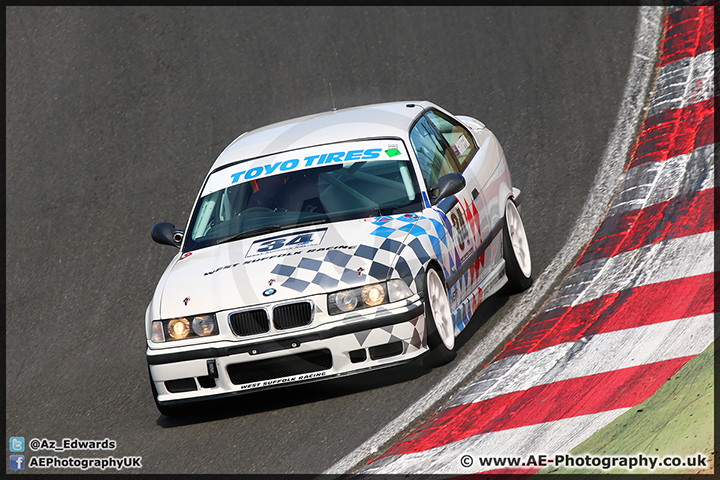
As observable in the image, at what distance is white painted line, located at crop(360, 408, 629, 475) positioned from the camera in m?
4.69

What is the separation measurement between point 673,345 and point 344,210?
7.58ft

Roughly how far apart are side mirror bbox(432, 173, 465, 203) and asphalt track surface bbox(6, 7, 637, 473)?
1.03 meters

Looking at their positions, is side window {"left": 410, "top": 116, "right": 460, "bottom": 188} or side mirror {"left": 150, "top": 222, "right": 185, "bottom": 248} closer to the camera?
side window {"left": 410, "top": 116, "right": 460, "bottom": 188}

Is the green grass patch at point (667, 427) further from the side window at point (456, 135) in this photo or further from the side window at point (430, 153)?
the side window at point (456, 135)

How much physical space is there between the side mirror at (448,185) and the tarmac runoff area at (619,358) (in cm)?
109

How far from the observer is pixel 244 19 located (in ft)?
46.5

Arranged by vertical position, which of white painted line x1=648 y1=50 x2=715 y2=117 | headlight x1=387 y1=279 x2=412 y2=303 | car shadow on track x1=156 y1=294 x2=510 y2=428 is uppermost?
white painted line x1=648 y1=50 x2=715 y2=117

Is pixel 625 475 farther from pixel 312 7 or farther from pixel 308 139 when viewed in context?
pixel 312 7

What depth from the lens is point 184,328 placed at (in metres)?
5.88

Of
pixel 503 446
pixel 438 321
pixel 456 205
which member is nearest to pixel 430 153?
pixel 456 205

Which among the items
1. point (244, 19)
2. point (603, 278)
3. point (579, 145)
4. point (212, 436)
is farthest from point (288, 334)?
point (244, 19)

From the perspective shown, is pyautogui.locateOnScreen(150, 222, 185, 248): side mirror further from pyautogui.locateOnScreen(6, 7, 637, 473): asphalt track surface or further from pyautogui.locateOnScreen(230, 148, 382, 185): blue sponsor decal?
pyautogui.locateOnScreen(6, 7, 637, 473): asphalt track surface

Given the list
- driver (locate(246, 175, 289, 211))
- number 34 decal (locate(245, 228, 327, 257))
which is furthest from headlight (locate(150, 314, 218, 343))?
Result: driver (locate(246, 175, 289, 211))

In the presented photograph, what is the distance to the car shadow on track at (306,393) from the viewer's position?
607 cm
